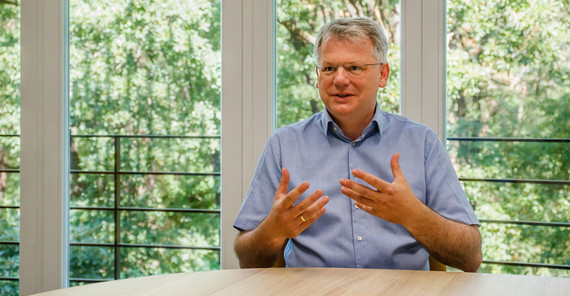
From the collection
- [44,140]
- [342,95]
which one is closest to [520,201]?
[342,95]

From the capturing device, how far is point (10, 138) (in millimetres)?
2717

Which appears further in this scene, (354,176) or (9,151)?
(9,151)

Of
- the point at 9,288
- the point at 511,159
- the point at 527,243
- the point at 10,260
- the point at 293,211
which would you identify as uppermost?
the point at 511,159

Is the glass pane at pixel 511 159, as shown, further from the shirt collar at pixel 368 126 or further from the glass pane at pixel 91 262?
the glass pane at pixel 91 262

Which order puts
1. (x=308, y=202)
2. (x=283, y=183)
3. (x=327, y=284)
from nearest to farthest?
(x=327, y=284), (x=308, y=202), (x=283, y=183)

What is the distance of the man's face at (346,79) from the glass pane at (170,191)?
977 millimetres

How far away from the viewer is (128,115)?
2.59 m

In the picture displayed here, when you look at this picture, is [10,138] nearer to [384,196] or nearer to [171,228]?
[171,228]

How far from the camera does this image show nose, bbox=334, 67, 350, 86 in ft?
5.52

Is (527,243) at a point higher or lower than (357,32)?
lower

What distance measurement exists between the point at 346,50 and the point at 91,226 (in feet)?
5.35

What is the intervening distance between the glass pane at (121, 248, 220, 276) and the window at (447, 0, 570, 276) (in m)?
1.20

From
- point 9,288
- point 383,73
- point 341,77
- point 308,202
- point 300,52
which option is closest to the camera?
point 308,202

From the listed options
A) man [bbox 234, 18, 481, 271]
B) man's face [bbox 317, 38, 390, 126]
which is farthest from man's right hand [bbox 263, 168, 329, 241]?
man's face [bbox 317, 38, 390, 126]
